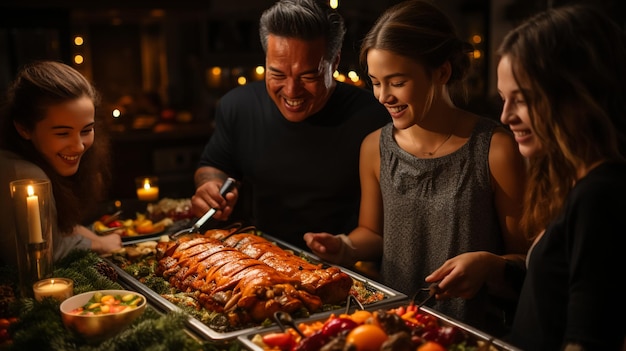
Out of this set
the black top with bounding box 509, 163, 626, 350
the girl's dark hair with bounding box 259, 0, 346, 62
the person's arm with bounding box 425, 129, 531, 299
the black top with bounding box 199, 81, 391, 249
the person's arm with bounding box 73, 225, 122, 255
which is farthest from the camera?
the black top with bounding box 199, 81, 391, 249

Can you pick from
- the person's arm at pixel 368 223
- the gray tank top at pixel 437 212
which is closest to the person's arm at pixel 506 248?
the gray tank top at pixel 437 212

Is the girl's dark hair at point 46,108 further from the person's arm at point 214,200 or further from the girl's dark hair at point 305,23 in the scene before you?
the girl's dark hair at point 305,23

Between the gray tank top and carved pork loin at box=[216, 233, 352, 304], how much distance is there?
363 mm

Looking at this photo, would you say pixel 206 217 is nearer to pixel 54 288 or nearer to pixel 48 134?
pixel 48 134

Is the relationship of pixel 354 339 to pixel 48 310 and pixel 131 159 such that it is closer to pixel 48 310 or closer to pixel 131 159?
pixel 48 310

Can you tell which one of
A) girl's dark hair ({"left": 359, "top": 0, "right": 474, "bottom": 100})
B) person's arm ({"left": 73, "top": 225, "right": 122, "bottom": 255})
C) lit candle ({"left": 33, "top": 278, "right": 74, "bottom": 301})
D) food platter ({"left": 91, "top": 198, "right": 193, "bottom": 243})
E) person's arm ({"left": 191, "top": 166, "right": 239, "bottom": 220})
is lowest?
food platter ({"left": 91, "top": 198, "right": 193, "bottom": 243})

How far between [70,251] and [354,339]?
136cm

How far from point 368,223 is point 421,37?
839mm

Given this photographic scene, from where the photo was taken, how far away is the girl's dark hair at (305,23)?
3.01 meters

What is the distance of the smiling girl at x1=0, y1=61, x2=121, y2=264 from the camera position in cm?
249

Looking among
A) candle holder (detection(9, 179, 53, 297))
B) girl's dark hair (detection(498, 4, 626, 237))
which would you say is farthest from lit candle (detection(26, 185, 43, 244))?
girl's dark hair (detection(498, 4, 626, 237))

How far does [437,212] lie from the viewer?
2596 millimetres

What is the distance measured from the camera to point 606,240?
1.59m

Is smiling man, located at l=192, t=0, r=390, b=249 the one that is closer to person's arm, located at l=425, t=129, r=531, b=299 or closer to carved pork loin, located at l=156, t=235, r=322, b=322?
carved pork loin, located at l=156, t=235, r=322, b=322
